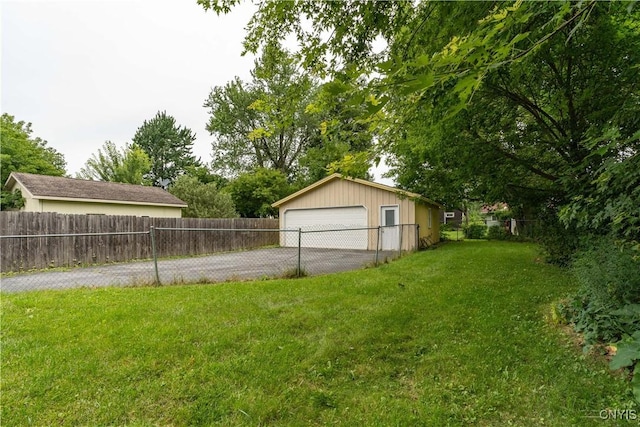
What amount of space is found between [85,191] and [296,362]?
1617 cm

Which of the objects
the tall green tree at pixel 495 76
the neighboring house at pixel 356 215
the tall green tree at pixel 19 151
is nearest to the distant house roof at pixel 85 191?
the tall green tree at pixel 19 151

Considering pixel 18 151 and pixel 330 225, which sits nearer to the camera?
pixel 330 225

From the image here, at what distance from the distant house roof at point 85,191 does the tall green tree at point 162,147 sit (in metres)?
18.0

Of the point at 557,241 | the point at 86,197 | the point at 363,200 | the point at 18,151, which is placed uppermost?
the point at 18,151

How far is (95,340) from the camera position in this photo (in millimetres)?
3213

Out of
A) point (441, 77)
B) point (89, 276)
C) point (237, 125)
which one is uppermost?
point (237, 125)

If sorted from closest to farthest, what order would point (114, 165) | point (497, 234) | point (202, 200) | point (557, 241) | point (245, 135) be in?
1. point (557, 241)
2. point (497, 234)
3. point (202, 200)
4. point (114, 165)
5. point (245, 135)

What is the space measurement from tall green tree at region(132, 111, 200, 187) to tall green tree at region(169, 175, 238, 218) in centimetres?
1561

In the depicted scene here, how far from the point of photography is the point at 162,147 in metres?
34.9

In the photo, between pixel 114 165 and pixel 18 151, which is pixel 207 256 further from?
pixel 114 165

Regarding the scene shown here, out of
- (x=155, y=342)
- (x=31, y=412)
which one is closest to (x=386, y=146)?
(x=155, y=342)

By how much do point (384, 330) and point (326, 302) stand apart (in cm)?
123

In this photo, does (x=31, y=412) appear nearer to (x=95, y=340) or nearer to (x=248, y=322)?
(x=95, y=340)

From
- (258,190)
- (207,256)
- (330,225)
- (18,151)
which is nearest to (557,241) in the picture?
(330,225)
